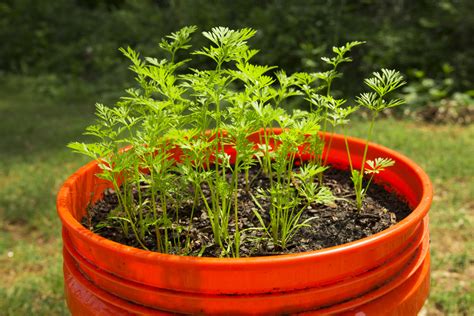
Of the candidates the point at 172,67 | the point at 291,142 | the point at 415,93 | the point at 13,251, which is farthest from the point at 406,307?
the point at 415,93

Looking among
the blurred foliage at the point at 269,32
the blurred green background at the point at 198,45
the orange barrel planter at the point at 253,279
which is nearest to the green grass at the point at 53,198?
the blurred green background at the point at 198,45

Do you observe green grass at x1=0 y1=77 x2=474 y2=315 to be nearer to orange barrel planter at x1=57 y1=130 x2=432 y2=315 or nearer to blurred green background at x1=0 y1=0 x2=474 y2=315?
blurred green background at x1=0 y1=0 x2=474 y2=315

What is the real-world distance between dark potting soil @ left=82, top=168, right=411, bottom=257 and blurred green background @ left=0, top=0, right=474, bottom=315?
1180 millimetres

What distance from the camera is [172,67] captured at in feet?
4.76

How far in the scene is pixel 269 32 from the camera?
5977mm

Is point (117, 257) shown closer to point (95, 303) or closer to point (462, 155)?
point (95, 303)

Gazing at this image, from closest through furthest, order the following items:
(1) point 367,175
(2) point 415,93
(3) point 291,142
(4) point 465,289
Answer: (3) point 291,142
(1) point 367,175
(4) point 465,289
(2) point 415,93

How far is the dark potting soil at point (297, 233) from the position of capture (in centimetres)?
143

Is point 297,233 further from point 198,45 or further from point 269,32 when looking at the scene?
point 198,45

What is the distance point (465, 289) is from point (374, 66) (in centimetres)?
343

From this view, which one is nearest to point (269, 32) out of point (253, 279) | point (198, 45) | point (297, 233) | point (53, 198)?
point (198, 45)

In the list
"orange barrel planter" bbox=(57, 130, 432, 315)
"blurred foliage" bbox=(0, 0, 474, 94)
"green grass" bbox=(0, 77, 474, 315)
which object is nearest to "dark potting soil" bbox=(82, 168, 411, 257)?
"orange barrel planter" bbox=(57, 130, 432, 315)

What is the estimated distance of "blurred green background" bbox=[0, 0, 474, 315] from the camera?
313 centimetres

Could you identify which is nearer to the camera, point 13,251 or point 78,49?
point 13,251
